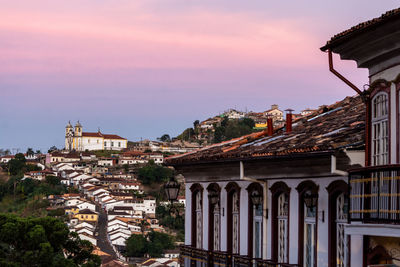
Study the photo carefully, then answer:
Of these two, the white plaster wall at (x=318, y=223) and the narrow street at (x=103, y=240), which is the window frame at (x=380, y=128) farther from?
the narrow street at (x=103, y=240)

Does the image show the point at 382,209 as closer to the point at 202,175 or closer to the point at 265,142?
the point at 265,142

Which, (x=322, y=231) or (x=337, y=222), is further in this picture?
(x=322, y=231)

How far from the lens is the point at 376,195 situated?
12172 millimetres

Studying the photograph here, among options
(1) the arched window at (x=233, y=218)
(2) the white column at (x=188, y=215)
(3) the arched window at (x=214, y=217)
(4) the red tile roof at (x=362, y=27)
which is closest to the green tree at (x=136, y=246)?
(2) the white column at (x=188, y=215)

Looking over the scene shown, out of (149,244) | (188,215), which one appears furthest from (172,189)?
(149,244)

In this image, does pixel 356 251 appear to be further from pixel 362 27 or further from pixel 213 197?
pixel 213 197

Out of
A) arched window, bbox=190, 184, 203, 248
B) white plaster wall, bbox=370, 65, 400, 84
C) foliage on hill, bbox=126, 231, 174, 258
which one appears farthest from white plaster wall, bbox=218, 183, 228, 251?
foliage on hill, bbox=126, 231, 174, 258

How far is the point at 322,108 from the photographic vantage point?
72.7ft

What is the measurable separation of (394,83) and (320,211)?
4350 mm

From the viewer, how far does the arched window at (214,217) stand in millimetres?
22734

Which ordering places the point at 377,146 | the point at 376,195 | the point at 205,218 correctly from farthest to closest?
the point at 205,218
the point at 377,146
the point at 376,195

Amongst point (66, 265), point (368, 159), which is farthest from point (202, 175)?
point (66, 265)

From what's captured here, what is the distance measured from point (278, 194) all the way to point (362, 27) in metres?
6.92

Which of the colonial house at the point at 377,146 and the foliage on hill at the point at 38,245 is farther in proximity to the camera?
the foliage on hill at the point at 38,245
